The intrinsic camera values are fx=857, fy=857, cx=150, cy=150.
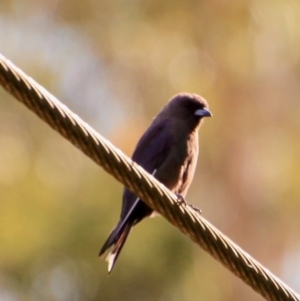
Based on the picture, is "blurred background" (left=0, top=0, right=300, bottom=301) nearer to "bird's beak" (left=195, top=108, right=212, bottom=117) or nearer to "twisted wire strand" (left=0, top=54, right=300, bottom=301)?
"bird's beak" (left=195, top=108, right=212, bottom=117)

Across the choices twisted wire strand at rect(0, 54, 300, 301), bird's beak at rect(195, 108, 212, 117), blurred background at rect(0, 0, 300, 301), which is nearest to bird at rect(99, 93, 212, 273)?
bird's beak at rect(195, 108, 212, 117)

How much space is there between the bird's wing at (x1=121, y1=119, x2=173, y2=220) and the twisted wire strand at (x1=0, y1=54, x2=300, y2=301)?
1695mm

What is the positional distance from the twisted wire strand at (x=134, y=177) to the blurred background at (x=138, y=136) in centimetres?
500

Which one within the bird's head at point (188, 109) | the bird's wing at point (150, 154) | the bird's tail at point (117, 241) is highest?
the bird's head at point (188, 109)

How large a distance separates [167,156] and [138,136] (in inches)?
167

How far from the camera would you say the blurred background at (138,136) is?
9.33 m

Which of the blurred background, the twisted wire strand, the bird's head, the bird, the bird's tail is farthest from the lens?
the blurred background

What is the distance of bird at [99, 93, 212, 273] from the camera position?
5.70m

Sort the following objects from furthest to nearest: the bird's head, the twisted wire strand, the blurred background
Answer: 1. the blurred background
2. the bird's head
3. the twisted wire strand

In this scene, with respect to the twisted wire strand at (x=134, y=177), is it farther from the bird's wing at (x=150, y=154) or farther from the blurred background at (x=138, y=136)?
the blurred background at (x=138, y=136)

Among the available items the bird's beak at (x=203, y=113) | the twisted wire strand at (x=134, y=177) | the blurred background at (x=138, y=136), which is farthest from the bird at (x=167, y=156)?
the blurred background at (x=138, y=136)

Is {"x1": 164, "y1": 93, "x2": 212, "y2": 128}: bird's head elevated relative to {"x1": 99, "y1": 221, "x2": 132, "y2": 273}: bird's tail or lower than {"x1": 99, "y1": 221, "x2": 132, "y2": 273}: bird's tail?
elevated

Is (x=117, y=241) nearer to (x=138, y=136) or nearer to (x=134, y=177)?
(x=134, y=177)

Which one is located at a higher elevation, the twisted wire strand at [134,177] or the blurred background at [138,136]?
the blurred background at [138,136]
